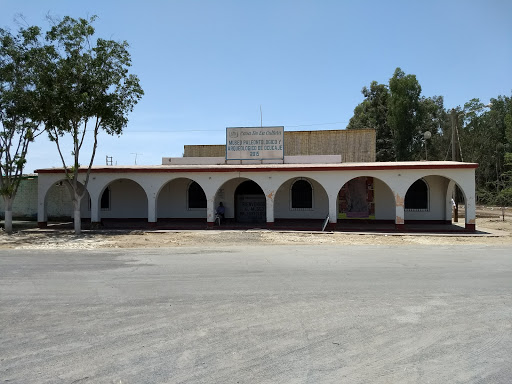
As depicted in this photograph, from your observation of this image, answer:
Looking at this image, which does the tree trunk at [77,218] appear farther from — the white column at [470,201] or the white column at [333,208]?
the white column at [470,201]

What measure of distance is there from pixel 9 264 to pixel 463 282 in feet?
34.0

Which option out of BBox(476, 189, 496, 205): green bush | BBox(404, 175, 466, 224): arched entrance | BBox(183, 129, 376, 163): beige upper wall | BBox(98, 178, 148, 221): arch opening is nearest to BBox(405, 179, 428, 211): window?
BBox(404, 175, 466, 224): arched entrance

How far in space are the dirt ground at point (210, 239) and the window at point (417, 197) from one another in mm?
3208

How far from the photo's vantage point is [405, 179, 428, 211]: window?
21.6 m

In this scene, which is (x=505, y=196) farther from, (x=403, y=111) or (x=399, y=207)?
(x=399, y=207)

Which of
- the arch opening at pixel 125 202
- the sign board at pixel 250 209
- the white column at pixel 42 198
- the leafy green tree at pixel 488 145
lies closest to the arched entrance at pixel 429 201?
the sign board at pixel 250 209

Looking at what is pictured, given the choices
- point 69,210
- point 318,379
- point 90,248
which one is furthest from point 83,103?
point 318,379

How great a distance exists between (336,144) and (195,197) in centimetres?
1004

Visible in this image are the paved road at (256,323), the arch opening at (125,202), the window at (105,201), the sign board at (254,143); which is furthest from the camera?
the window at (105,201)

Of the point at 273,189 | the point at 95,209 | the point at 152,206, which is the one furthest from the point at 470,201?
the point at 95,209

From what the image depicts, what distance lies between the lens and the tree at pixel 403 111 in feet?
130

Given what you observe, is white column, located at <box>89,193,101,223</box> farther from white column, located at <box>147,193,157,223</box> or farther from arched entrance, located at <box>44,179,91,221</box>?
arched entrance, located at <box>44,179,91,221</box>

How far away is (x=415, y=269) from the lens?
373 inches

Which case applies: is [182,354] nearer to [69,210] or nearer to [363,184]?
[363,184]
